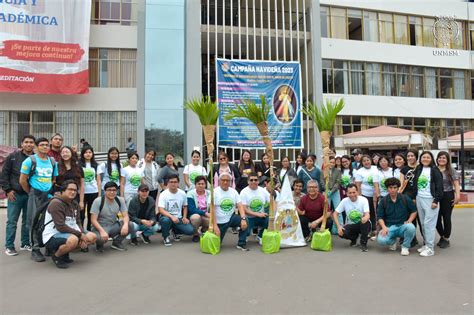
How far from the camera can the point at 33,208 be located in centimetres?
492

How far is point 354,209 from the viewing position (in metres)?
5.59

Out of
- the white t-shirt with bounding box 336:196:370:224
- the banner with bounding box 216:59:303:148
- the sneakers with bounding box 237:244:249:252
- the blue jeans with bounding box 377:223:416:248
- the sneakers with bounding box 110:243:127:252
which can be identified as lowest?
the sneakers with bounding box 237:244:249:252

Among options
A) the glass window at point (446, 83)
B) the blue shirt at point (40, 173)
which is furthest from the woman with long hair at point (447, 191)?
the glass window at point (446, 83)

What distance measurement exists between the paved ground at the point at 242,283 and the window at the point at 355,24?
15.2 meters

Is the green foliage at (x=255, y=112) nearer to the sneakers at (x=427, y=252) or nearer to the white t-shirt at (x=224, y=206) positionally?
the white t-shirt at (x=224, y=206)

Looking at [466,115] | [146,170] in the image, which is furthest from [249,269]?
[466,115]

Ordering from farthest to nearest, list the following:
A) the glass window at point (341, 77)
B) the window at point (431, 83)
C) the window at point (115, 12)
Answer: the window at point (431, 83)
the glass window at point (341, 77)
the window at point (115, 12)

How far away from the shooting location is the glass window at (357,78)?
18.0 m

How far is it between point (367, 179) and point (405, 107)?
47.1 feet

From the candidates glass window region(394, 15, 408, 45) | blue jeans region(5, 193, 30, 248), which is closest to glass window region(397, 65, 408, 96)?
glass window region(394, 15, 408, 45)

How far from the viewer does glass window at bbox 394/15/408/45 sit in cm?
1883

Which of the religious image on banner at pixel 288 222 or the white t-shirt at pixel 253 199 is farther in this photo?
the white t-shirt at pixel 253 199

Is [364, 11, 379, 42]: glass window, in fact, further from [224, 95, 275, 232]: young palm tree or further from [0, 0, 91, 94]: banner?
[224, 95, 275, 232]: young palm tree

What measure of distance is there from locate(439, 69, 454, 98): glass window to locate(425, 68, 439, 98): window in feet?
1.37
